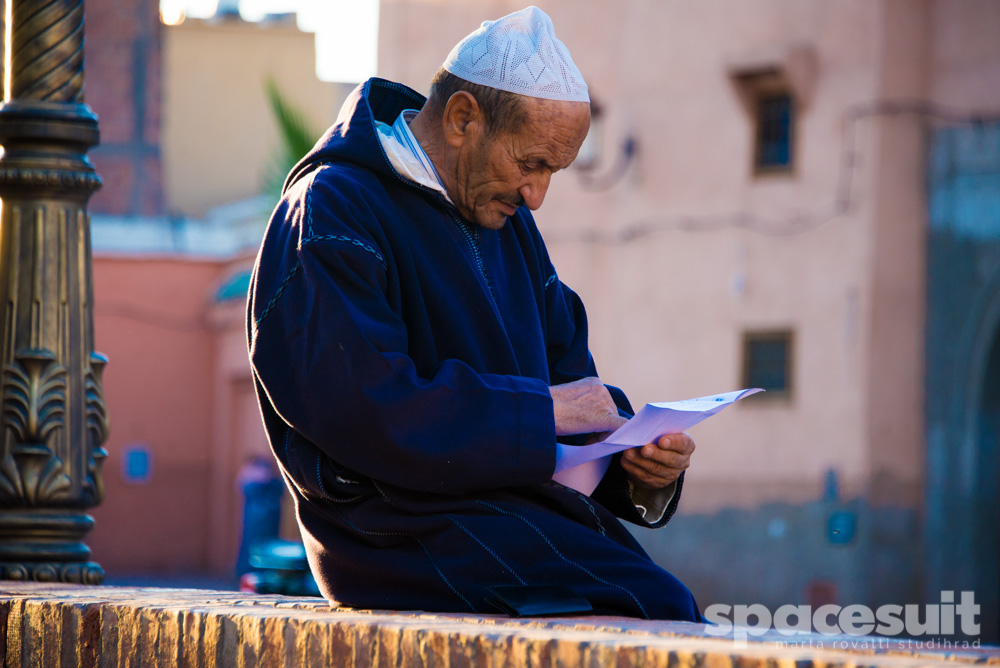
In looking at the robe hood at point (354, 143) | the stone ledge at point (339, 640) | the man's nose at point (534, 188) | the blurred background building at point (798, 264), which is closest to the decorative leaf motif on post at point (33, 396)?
the stone ledge at point (339, 640)

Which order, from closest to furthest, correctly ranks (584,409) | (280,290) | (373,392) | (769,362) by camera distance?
(373,392) < (280,290) < (584,409) < (769,362)

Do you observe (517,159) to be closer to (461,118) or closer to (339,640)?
(461,118)

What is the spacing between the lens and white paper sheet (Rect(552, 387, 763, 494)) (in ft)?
7.88

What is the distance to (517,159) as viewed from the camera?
101 inches

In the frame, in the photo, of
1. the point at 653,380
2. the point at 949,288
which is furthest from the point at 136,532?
the point at 949,288

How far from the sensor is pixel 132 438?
20031mm

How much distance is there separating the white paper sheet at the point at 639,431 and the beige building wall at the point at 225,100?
21828 millimetres

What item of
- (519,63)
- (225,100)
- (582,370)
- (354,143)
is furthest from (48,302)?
(225,100)

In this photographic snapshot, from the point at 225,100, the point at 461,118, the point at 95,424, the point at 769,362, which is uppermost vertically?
the point at 225,100

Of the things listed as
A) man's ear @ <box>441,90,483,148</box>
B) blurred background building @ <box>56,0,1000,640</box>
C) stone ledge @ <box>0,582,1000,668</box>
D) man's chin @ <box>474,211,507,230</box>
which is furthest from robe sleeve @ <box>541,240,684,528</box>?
blurred background building @ <box>56,0,1000,640</box>

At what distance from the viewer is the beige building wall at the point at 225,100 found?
24.1 m

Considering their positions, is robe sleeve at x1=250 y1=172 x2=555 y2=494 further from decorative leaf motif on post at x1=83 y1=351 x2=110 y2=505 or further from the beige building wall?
the beige building wall

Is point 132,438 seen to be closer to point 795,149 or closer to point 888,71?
point 795,149

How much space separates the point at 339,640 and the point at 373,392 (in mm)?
372
